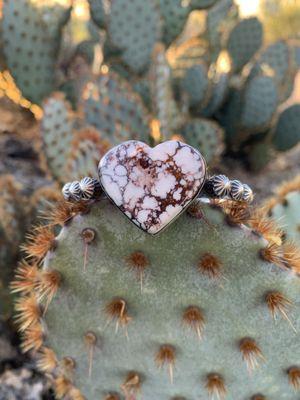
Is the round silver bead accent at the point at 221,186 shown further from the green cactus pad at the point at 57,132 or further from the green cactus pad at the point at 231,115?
the green cactus pad at the point at 231,115

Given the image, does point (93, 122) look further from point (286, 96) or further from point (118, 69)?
point (286, 96)

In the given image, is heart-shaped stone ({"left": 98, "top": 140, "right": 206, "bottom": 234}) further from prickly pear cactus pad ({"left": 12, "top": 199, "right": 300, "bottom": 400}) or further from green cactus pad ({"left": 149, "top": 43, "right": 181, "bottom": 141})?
green cactus pad ({"left": 149, "top": 43, "right": 181, "bottom": 141})

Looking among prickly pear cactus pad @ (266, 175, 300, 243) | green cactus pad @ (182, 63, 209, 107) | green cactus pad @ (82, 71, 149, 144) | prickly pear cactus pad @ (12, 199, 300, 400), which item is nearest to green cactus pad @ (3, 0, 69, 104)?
green cactus pad @ (82, 71, 149, 144)

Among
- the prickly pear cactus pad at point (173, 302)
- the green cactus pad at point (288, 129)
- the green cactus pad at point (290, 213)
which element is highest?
the prickly pear cactus pad at point (173, 302)

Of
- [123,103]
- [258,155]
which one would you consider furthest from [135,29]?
[258,155]

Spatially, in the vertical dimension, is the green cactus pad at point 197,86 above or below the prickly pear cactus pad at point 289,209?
below

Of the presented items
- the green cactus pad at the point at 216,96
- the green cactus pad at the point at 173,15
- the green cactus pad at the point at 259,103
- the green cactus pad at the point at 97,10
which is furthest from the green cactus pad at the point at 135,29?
the green cactus pad at the point at 259,103
